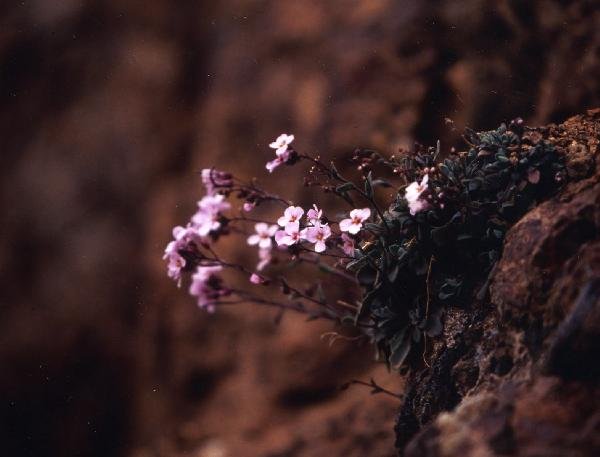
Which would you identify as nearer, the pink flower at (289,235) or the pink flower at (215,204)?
the pink flower at (215,204)

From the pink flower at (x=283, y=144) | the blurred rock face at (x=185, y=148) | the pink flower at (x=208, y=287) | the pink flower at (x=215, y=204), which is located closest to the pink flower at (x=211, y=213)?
the pink flower at (x=215, y=204)

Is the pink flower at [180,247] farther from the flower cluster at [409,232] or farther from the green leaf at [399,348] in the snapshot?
the green leaf at [399,348]

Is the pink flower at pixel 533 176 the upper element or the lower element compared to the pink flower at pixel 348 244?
lower

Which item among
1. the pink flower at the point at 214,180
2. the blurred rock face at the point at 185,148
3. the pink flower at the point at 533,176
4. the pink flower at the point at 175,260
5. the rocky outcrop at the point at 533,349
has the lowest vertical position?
the rocky outcrop at the point at 533,349

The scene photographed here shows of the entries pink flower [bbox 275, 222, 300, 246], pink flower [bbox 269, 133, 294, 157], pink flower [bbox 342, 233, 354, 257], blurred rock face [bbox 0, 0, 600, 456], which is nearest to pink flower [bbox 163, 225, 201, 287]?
pink flower [bbox 275, 222, 300, 246]

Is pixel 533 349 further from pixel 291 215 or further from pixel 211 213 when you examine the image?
pixel 211 213

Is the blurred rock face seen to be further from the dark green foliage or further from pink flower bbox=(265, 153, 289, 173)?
pink flower bbox=(265, 153, 289, 173)
